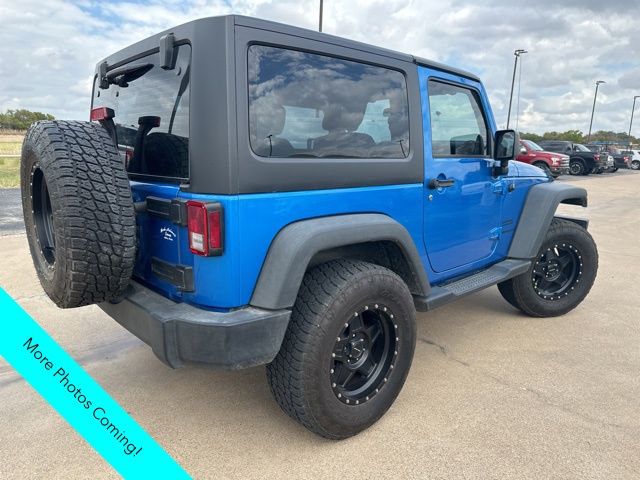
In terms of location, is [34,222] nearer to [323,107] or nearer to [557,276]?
[323,107]

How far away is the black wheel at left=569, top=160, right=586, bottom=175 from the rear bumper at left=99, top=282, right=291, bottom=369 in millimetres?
26669

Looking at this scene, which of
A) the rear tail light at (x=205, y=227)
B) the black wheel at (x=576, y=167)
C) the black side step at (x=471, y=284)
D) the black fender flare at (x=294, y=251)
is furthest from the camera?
the black wheel at (x=576, y=167)

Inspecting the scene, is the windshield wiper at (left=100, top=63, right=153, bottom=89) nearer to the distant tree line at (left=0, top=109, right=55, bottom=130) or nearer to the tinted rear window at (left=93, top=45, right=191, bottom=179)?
the tinted rear window at (left=93, top=45, right=191, bottom=179)

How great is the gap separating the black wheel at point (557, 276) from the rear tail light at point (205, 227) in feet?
9.28

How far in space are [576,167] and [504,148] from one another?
24906 mm

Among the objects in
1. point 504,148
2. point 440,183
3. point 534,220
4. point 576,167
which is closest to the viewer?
point 440,183

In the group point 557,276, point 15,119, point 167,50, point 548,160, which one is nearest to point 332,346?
point 167,50

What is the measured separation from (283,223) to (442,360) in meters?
1.79

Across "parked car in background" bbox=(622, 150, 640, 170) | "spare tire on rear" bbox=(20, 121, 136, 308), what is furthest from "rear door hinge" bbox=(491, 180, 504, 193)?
"parked car in background" bbox=(622, 150, 640, 170)

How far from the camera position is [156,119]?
226cm

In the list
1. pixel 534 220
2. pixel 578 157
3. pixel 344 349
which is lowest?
pixel 344 349

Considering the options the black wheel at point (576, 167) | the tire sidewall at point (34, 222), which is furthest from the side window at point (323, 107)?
the black wheel at point (576, 167)

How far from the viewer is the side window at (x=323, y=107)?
6.72ft

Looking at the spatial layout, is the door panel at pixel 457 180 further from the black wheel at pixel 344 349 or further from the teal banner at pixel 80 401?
the teal banner at pixel 80 401
